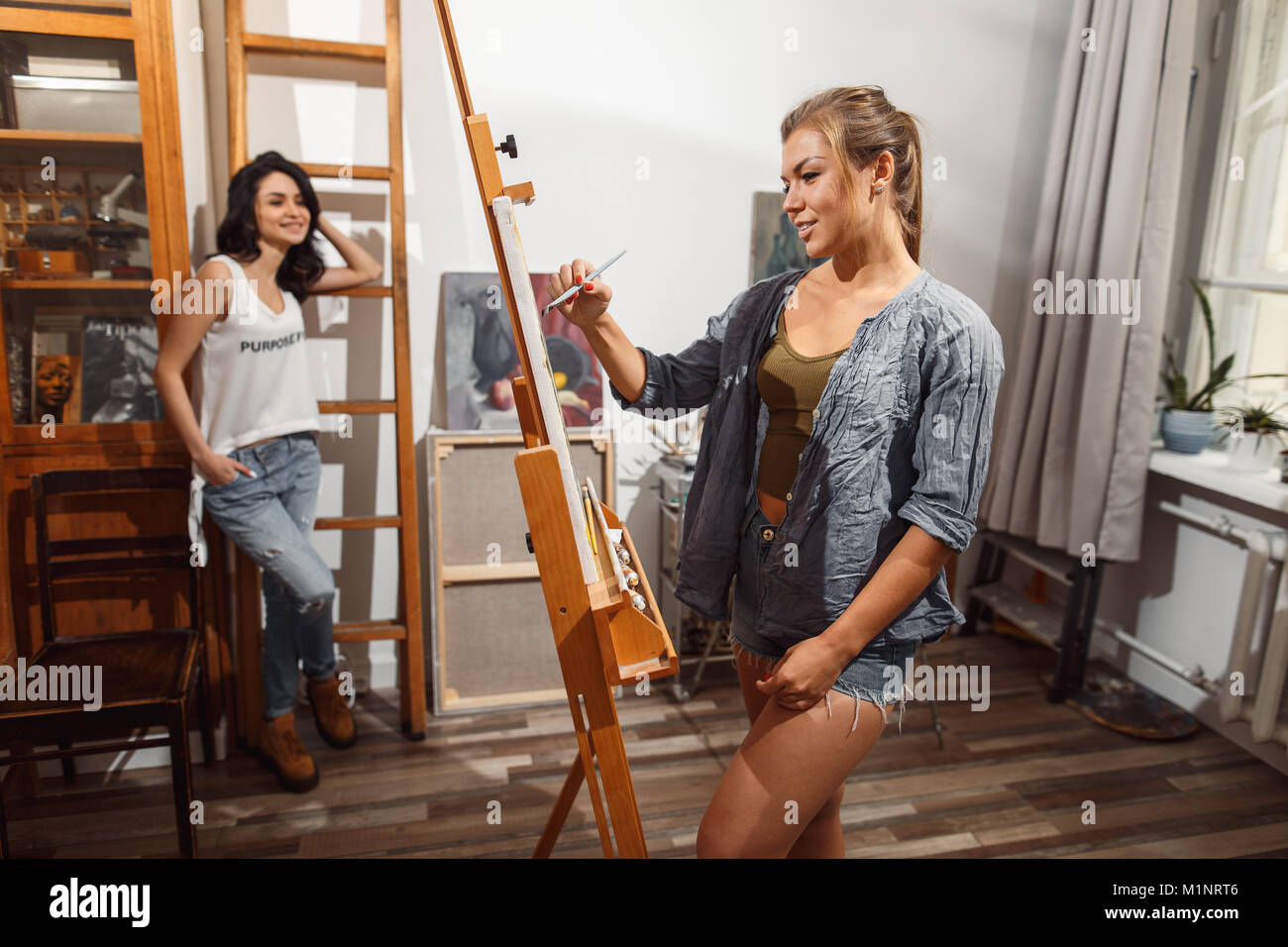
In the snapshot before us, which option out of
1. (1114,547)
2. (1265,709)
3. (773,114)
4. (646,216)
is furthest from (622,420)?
(1265,709)

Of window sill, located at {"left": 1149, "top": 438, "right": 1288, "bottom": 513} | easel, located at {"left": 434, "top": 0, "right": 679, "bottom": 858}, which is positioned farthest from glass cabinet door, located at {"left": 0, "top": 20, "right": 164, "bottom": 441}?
window sill, located at {"left": 1149, "top": 438, "right": 1288, "bottom": 513}

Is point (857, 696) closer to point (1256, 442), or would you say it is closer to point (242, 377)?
point (242, 377)

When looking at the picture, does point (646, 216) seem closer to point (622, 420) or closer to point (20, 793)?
point (622, 420)

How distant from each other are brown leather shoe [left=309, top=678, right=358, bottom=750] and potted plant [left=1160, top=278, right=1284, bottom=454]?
259cm

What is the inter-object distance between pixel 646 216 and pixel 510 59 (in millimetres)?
587

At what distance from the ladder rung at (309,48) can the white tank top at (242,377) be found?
588mm

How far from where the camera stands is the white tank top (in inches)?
81.5

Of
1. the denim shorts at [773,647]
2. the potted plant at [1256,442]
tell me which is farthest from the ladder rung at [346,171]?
the potted plant at [1256,442]

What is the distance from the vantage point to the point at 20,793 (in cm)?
218

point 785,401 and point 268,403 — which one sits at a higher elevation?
point 785,401

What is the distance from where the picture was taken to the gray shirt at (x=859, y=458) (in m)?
1.14

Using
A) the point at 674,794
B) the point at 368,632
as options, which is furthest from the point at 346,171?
the point at 674,794

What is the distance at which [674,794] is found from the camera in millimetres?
2254

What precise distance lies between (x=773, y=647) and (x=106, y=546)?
5.44 ft
